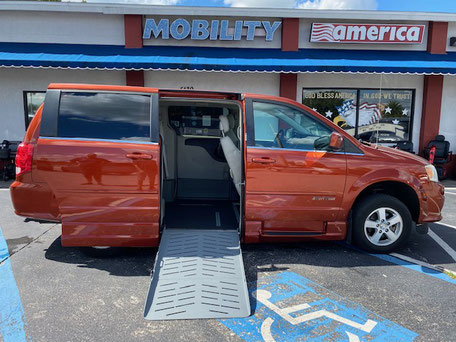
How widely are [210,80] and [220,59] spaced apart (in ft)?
3.25

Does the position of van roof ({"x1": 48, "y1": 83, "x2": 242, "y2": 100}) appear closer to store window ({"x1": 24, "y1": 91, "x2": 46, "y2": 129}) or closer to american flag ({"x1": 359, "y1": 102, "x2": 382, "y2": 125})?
store window ({"x1": 24, "y1": 91, "x2": 46, "y2": 129})

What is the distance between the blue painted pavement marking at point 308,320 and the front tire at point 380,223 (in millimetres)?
1104

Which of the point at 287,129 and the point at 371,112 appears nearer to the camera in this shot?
the point at 287,129

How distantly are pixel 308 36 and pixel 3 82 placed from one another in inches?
354

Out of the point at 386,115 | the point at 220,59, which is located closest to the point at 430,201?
the point at 220,59

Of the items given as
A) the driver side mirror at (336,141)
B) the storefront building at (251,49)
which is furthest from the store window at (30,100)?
the driver side mirror at (336,141)

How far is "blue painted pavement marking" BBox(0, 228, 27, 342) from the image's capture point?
8.92ft

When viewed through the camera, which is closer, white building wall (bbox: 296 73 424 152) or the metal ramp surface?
the metal ramp surface

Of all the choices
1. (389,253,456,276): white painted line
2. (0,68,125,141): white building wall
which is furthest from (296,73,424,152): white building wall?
(389,253,456,276): white painted line

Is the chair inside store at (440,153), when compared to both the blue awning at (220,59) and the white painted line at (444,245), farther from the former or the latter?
the white painted line at (444,245)

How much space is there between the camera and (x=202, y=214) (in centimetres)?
500

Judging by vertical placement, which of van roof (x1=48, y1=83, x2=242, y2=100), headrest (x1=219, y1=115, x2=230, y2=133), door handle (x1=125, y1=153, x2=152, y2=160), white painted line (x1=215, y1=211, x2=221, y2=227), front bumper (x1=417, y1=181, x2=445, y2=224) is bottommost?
white painted line (x1=215, y1=211, x2=221, y2=227)

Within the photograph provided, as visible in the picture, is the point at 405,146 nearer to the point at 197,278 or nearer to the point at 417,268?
the point at 417,268

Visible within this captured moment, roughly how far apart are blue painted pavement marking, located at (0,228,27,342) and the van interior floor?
174 centimetres
